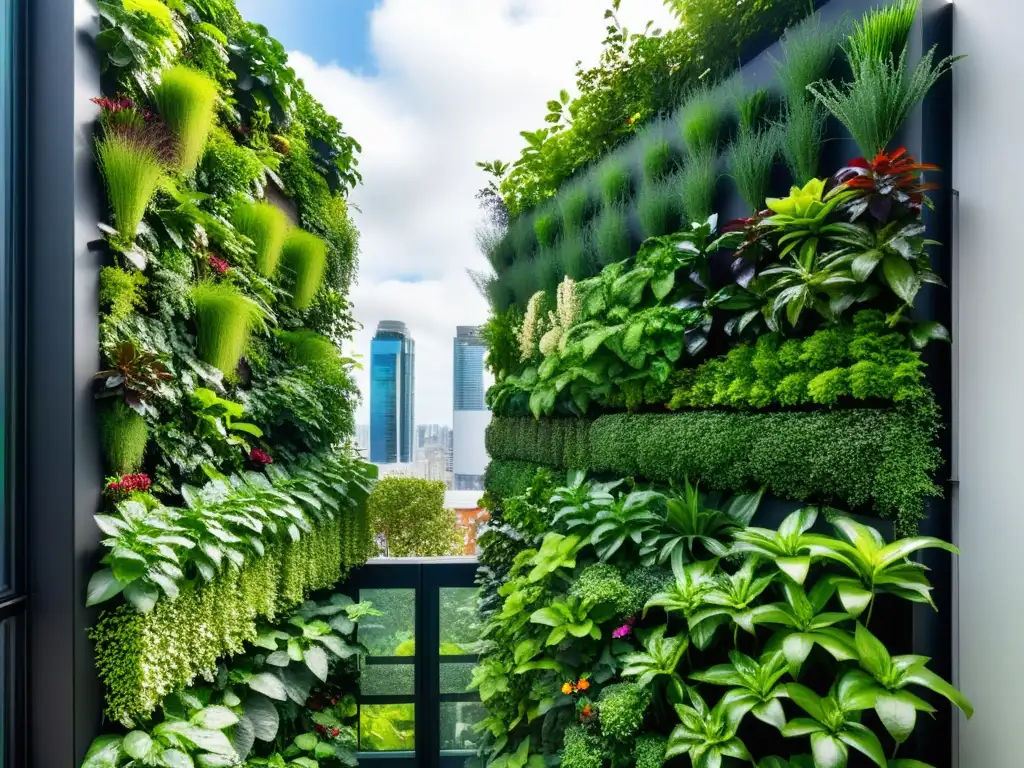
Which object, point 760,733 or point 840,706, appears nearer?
point 840,706

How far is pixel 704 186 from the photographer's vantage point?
262 cm

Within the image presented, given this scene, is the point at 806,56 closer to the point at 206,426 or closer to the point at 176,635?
the point at 206,426

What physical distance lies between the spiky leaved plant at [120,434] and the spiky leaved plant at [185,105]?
113 centimetres

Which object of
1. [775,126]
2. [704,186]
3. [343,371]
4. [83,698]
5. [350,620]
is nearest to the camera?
[83,698]

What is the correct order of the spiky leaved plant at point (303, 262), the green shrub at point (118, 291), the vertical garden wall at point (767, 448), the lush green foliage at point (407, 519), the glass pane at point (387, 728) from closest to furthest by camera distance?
1. the vertical garden wall at point (767, 448)
2. the green shrub at point (118, 291)
3. the spiky leaved plant at point (303, 262)
4. the glass pane at point (387, 728)
5. the lush green foliage at point (407, 519)

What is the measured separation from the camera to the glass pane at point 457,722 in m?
3.97

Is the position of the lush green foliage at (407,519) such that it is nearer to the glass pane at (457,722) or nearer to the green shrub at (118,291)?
the glass pane at (457,722)

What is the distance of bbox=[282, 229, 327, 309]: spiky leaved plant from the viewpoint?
12.2 feet

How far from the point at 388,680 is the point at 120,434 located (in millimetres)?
2677

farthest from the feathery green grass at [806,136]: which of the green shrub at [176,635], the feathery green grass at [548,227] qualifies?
the green shrub at [176,635]

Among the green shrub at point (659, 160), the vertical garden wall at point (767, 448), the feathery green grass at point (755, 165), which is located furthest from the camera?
the green shrub at point (659, 160)
